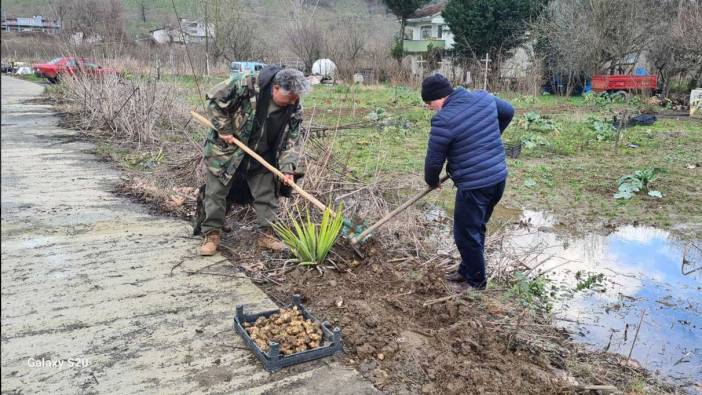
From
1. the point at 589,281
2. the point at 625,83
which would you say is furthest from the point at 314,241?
the point at 625,83

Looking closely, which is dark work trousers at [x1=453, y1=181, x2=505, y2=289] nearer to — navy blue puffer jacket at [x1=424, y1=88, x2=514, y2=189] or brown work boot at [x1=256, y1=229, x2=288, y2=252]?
navy blue puffer jacket at [x1=424, y1=88, x2=514, y2=189]

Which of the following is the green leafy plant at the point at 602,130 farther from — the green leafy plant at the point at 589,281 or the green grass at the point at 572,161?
the green leafy plant at the point at 589,281

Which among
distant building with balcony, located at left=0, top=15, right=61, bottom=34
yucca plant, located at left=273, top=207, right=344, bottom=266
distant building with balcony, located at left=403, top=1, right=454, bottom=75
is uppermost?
distant building with balcony, located at left=403, top=1, right=454, bottom=75

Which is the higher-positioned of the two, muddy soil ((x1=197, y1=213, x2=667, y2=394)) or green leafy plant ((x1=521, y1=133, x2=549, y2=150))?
green leafy plant ((x1=521, y1=133, x2=549, y2=150))

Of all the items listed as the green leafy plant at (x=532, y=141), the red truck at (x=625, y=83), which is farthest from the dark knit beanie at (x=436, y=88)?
the red truck at (x=625, y=83)

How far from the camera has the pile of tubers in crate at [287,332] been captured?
3.20 meters

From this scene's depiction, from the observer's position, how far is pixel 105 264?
14.4ft

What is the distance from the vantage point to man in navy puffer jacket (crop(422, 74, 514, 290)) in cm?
397

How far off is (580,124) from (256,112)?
11479 millimetres

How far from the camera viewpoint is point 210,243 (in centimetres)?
468

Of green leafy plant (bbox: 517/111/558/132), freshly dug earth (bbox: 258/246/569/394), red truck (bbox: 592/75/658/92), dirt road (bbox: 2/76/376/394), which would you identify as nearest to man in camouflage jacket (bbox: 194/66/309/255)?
dirt road (bbox: 2/76/376/394)

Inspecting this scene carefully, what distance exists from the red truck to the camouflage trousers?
1890 centimetres

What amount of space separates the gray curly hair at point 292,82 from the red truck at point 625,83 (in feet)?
62.7

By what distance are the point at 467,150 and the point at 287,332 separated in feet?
5.99
